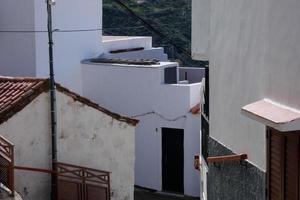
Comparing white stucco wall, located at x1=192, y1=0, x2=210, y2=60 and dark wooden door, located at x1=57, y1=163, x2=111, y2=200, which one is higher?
white stucco wall, located at x1=192, y1=0, x2=210, y2=60

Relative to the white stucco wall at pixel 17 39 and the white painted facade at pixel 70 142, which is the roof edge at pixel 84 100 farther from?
the white stucco wall at pixel 17 39

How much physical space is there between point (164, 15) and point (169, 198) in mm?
19955

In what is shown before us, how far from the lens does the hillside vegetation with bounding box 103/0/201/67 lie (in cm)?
3494

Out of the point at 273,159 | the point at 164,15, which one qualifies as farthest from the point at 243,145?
the point at 164,15

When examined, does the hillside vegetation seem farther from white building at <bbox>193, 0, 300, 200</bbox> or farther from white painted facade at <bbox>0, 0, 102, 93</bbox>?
white building at <bbox>193, 0, 300, 200</bbox>

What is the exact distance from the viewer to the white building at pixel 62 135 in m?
12.6

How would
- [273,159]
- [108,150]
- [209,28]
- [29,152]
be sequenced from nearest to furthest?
[273,159] < [209,28] < [29,152] < [108,150]

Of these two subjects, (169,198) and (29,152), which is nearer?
(29,152)

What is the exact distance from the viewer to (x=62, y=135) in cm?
1341

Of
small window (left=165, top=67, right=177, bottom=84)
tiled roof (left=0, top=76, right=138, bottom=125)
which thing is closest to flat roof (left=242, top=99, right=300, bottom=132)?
tiled roof (left=0, top=76, right=138, bottom=125)

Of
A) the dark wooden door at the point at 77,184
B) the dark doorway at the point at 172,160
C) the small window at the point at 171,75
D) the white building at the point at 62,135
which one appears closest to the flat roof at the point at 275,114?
the white building at the point at 62,135

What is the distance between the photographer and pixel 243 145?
24.6 feet

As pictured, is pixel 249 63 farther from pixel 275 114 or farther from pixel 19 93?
pixel 19 93

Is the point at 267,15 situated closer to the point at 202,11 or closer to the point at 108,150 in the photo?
the point at 202,11
